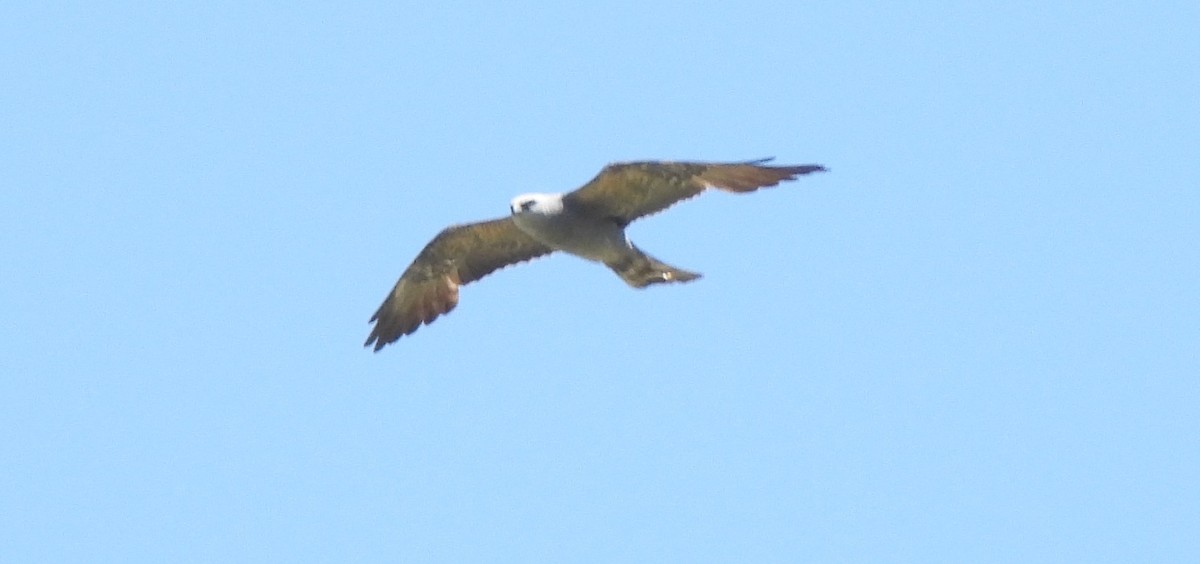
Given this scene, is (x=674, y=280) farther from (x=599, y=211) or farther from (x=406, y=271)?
(x=406, y=271)

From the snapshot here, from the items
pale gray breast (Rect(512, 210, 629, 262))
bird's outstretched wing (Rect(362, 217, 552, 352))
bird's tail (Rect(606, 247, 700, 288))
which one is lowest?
bird's tail (Rect(606, 247, 700, 288))

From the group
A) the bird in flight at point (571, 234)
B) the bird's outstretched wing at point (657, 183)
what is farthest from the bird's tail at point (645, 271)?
the bird's outstretched wing at point (657, 183)

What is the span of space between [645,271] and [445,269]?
9.37 ft

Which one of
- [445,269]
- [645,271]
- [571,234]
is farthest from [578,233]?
[445,269]

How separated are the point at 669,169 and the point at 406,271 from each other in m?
4.14

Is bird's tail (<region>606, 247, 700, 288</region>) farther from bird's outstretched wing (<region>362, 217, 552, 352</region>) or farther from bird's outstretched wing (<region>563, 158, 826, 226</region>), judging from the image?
bird's outstretched wing (<region>362, 217, 552, 352</region>)

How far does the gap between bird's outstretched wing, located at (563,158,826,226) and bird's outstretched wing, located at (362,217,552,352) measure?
153 cm

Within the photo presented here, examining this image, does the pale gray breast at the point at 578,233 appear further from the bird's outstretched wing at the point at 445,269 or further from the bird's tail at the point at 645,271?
the bird's outstretched wing at the point at 445,269

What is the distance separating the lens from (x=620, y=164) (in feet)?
A: 61.6

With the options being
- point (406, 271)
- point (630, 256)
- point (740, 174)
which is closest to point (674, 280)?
point (630, 256)

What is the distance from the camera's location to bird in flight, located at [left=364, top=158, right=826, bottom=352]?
741 inches

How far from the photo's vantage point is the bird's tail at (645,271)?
19797 mm

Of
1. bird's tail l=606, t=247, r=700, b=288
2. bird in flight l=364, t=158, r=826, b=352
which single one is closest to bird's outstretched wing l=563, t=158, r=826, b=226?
bird in flight l=364, t=158, r=826, b=352

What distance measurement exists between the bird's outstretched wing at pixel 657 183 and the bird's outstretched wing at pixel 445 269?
153 cm
